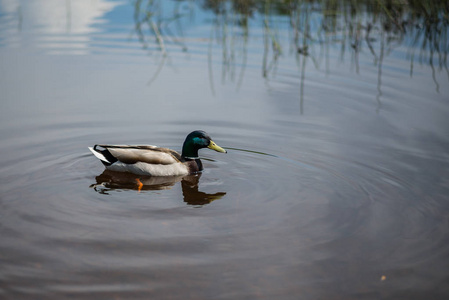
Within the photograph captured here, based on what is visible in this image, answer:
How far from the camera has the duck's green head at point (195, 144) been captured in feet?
24.8

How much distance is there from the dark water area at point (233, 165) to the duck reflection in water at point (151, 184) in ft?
0.12

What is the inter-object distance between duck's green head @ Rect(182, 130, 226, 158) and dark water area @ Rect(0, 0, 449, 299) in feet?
1.00

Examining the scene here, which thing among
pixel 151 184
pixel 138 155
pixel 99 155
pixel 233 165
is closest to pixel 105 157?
pixel 99 155

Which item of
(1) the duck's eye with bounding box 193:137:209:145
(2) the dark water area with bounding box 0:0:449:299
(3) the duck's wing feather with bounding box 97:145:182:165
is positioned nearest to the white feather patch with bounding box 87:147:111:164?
(3) the duck's wing feather with bounding box 97:145:182:165

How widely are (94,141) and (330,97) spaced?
4.26 m

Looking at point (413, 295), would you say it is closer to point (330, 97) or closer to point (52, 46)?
point (330, 97)

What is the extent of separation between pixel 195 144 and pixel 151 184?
936mm

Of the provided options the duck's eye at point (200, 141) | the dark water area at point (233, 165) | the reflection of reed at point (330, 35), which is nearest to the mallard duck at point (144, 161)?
the dark water area at point (233, 165)

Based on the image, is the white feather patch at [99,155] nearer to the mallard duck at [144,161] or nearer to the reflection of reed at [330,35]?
the mallard duck at [144,161]

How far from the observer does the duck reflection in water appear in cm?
660

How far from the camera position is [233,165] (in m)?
7.52

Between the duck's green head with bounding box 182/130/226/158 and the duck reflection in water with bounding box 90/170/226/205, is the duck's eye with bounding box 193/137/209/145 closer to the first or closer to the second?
the duck's green head with bounding box 182/130/226/158

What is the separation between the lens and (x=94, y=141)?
8.16 metres

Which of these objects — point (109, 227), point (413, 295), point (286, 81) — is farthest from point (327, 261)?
point (286, 81)
